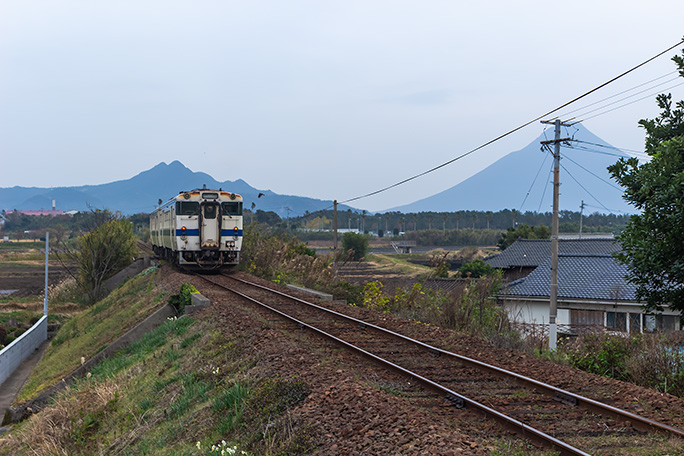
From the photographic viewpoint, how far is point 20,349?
27.0 m

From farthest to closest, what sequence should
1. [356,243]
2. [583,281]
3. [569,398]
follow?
[356,243]
[583,281]
[569,398]

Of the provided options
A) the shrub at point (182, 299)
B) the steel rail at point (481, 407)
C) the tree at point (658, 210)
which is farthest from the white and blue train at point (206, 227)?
the tree at point (658, 210)

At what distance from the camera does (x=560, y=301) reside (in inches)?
1201

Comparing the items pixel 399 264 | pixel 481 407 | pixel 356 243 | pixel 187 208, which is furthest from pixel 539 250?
pixel 481 407

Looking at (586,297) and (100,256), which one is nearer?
(586,297)

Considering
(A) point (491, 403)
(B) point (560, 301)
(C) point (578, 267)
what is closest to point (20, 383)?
(A) point (491, 403)

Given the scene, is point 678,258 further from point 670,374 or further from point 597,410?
point 597,410

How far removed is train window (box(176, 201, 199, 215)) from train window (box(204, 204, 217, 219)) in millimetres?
335

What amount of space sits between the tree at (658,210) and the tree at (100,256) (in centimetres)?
3434

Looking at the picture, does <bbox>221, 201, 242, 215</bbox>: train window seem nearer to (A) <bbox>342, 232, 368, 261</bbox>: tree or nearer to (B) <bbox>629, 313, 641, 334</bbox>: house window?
(B) <bbox>629, 313, 641, 334</bbox>: house window

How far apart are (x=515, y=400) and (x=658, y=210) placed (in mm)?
3539

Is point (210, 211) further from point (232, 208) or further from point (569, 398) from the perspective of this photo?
point (569, 398)

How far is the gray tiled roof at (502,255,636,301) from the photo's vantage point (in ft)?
96.5

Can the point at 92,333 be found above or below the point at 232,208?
below
